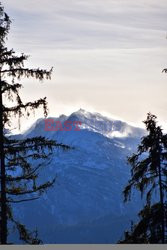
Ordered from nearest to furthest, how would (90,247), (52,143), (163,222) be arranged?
(90,247), (52,143), (163,222)

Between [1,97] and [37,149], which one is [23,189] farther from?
[1,97]

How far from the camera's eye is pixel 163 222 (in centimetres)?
2506

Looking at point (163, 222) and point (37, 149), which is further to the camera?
point (163, 222)

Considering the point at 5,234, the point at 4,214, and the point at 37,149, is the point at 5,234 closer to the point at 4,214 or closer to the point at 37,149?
the point at 4,214

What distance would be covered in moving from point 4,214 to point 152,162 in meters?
9.07

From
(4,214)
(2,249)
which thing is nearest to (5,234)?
(4,214)

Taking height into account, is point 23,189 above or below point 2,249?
above

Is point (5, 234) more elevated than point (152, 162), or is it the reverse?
point (152, 162)

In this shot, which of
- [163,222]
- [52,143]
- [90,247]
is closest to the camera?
[90,247]

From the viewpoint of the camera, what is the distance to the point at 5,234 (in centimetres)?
1909

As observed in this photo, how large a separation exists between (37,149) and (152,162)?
8.69m

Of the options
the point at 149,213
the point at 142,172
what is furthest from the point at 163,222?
the point at 142,172

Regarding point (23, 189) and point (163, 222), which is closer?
point (23, 189)

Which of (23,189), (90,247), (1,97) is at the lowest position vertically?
(90,247)
